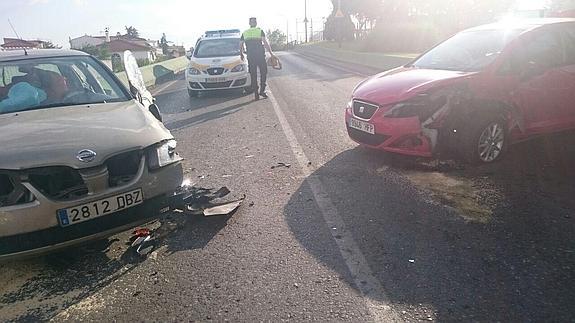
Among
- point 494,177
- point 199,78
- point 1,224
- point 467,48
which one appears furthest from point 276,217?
point 199,78

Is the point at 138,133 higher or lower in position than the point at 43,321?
higher

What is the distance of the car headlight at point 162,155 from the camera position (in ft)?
11.3

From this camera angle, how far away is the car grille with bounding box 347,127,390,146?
A: 521cm

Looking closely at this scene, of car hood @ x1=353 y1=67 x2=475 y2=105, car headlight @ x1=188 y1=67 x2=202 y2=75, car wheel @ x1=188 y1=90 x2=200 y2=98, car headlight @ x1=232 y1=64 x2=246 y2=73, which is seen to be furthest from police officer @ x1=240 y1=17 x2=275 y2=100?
car hood @ x1=353 y1=67 x2=475 y2=105

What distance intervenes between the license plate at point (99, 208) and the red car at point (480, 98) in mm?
3059

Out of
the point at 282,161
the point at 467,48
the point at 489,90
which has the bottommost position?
the point at 282,161

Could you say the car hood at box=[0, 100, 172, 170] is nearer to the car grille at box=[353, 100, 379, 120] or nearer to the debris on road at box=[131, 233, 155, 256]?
the debris on road at box=[131, 233, 155, 256]

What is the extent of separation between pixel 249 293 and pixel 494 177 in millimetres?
3298

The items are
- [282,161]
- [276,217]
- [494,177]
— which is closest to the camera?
[276,217]

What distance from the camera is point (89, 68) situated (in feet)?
16.0

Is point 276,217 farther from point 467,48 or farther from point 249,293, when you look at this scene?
point 467,48

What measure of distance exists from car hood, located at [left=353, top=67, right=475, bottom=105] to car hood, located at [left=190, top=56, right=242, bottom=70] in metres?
6.82

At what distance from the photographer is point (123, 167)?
3.34m

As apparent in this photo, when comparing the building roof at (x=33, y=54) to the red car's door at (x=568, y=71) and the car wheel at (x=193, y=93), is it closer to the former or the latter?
the red car's door at (x=568, y=71)
